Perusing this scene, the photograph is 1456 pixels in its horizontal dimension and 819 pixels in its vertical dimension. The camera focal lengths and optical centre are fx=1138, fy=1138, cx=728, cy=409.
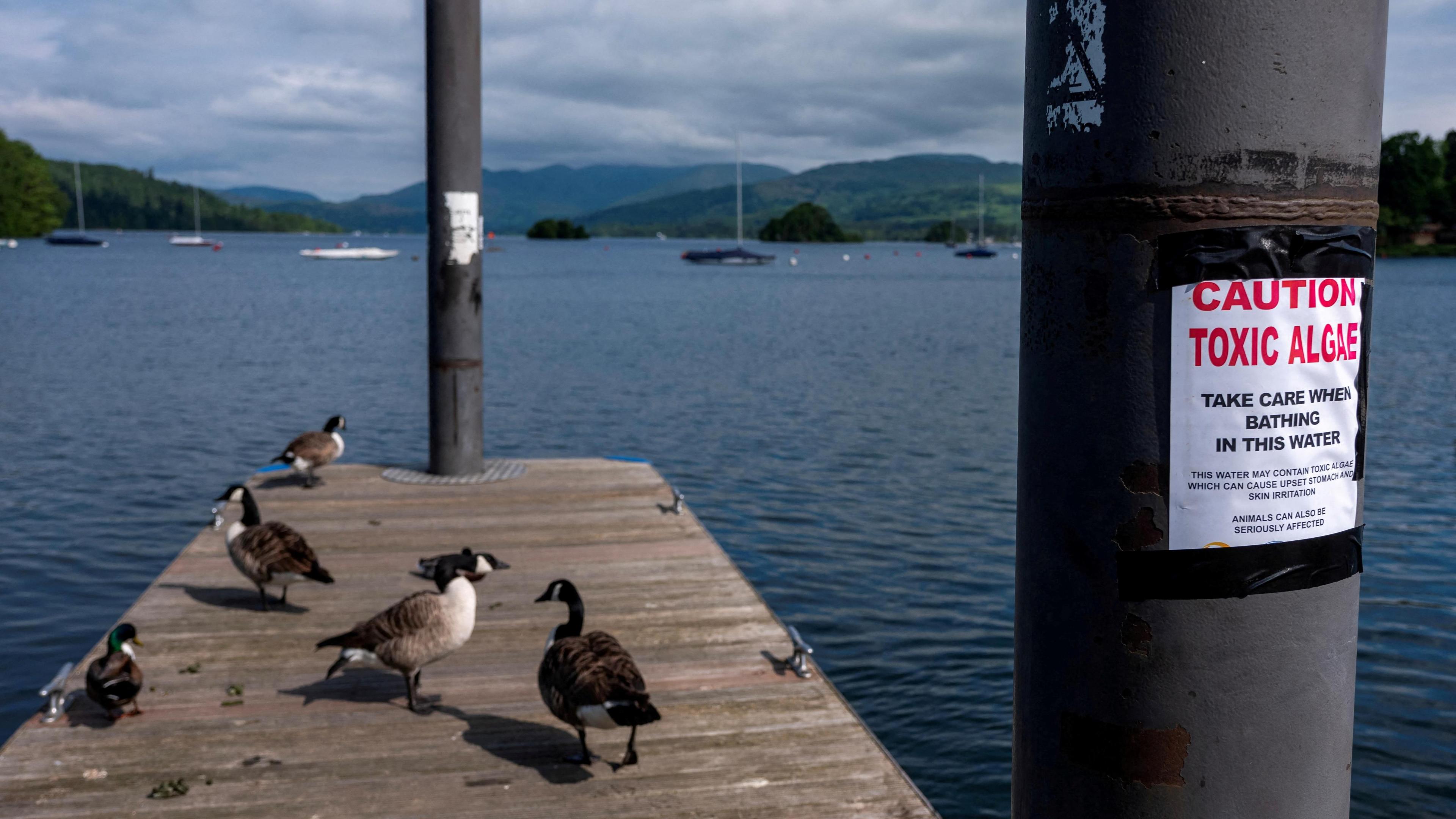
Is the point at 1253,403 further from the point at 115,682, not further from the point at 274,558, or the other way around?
the point at 274,558

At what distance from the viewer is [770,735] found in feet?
21.6

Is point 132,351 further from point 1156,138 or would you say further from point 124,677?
point 1156,138

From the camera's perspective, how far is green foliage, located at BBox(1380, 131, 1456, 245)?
167 meters

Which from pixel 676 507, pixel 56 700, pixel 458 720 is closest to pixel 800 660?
pixel 458 720

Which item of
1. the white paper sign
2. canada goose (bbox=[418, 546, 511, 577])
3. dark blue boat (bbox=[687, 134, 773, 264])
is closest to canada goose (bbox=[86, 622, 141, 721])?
canada goose (bbox=[418, 546, 511, 577])

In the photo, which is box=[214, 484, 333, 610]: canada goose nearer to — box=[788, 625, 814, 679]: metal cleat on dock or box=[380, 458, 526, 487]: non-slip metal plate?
box=[788, 625, 814, 679]: metal cleat on dock

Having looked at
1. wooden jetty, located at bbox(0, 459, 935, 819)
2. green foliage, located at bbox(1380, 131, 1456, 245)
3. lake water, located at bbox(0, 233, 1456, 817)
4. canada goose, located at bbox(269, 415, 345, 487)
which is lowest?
lake water, located at bbox(0, 233, 1456, 817)

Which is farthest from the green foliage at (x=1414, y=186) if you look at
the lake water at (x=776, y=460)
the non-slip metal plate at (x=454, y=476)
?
the non-slip metal plate at (x=454, y=476)

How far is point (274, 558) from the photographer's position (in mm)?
8711

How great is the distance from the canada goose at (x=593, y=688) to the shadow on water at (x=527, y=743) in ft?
0.31

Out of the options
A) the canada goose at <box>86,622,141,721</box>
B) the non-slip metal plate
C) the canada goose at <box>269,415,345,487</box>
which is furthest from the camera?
the non-slip metal plate

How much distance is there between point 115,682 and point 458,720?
1.97 metres

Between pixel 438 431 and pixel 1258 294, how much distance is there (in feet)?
41.3

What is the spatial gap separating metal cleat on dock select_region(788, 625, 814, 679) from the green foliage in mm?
182455
